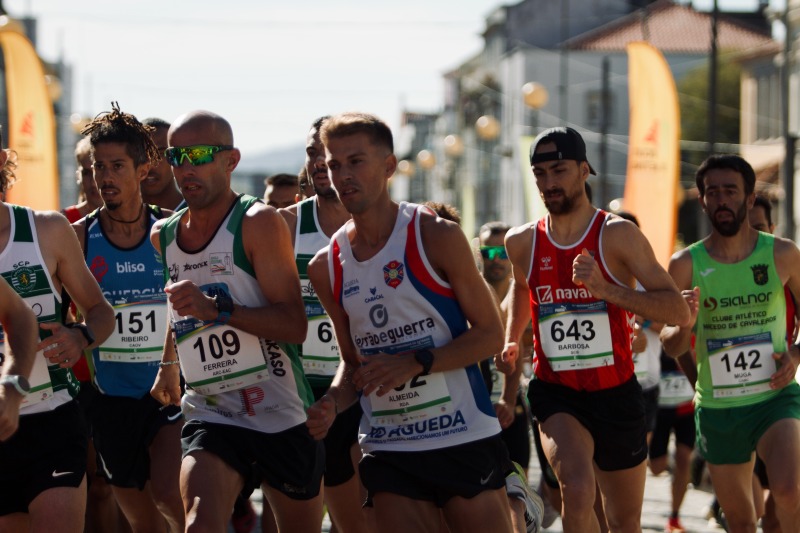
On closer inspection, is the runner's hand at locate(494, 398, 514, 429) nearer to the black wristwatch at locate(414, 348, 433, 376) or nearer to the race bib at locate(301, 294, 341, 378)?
the race bib at locate(301, 294, 341, 378)

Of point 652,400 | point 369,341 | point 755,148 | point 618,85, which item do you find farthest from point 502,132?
point 369,341

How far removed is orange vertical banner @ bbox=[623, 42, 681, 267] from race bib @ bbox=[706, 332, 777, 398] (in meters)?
8.54

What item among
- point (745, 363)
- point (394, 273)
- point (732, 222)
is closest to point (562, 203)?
point (732, 222)

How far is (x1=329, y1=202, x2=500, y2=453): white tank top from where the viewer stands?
5391mm

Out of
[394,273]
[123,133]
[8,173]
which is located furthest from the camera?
[123,133]

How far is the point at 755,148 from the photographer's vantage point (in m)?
52.2

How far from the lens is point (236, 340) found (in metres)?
5.87

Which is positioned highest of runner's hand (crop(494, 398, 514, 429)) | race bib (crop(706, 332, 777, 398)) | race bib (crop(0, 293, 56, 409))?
race bib (crop(0, 293, 56, 409))

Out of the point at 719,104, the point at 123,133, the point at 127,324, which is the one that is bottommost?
the point at 127,324

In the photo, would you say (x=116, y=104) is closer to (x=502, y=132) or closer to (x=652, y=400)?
(x=652, y=400)

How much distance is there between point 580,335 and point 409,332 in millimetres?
1864

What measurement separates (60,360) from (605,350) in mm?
2959

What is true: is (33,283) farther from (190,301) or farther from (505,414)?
(505,414)

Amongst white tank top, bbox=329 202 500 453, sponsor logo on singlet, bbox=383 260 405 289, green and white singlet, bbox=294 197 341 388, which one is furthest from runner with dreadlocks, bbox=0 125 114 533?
green and white singlet, bbox=294 197 341 388
